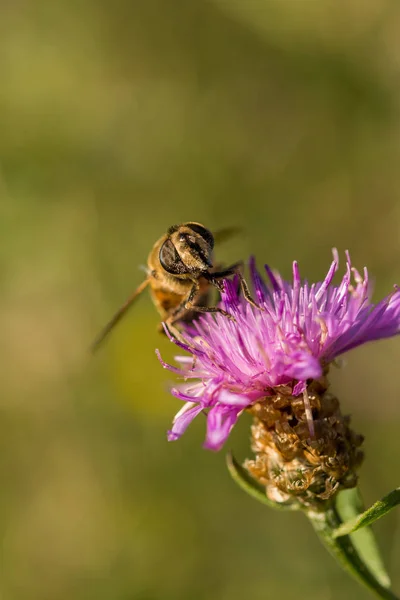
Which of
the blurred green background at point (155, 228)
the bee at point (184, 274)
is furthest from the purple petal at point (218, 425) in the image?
the blurred green background at point (155, 228)

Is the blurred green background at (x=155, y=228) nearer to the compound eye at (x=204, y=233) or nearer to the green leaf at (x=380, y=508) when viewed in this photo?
the green leaf at (x=380, y=508)

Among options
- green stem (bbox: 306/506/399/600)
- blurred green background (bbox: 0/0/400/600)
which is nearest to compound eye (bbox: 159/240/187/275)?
green stem (bbox: 306/506/399/600)

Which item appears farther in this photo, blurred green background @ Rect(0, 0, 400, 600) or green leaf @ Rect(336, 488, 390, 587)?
blurred green background @ Rect(0, 0, 400, 600)

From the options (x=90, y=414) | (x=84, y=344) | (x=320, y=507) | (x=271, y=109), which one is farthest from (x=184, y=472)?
(x=271, y=109)

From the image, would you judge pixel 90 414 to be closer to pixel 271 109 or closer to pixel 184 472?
pixel 184 472

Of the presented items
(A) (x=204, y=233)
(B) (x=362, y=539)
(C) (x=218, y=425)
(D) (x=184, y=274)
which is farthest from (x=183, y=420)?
(B) (x=362, y=539)

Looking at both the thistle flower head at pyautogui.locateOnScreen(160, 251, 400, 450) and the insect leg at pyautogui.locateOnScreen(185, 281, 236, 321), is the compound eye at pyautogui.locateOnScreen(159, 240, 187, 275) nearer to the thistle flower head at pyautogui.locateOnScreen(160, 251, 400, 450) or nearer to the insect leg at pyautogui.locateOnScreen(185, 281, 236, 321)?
the insect leg at pyautogui.locateOnScreen(185, 281, 236, 321)
